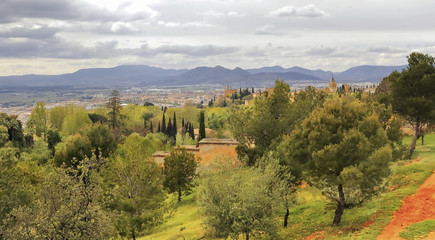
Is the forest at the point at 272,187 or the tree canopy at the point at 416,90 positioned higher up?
the tree canopy at the point at 416,90

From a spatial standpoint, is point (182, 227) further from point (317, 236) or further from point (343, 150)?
point (343, 150)

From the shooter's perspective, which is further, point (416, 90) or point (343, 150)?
point (416, 90)

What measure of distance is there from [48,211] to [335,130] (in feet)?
47.8

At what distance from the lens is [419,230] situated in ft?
53.5

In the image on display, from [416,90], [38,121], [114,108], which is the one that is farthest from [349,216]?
[38,121]

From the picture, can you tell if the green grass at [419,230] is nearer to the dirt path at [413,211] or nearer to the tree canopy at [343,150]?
the dirt path at [413,211]

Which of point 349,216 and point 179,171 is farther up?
point 349,216

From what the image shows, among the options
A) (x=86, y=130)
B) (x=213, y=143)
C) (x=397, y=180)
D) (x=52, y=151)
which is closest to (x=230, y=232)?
(x=397, y=180)

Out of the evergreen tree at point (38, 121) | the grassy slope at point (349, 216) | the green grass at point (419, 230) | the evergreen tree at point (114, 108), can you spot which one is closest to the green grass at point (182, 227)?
the grassy slope at point (349, 216)

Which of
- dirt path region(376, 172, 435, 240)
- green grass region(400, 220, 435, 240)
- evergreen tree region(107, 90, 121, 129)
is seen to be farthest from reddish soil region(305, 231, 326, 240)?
evergreen tree region(107, 90, 121, 129)

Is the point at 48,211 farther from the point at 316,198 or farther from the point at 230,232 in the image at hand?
the point at 316,198

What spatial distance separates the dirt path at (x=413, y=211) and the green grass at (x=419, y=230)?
11.1 inches

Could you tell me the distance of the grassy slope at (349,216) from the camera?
59.2ft

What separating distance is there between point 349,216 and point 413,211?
11.4ft
